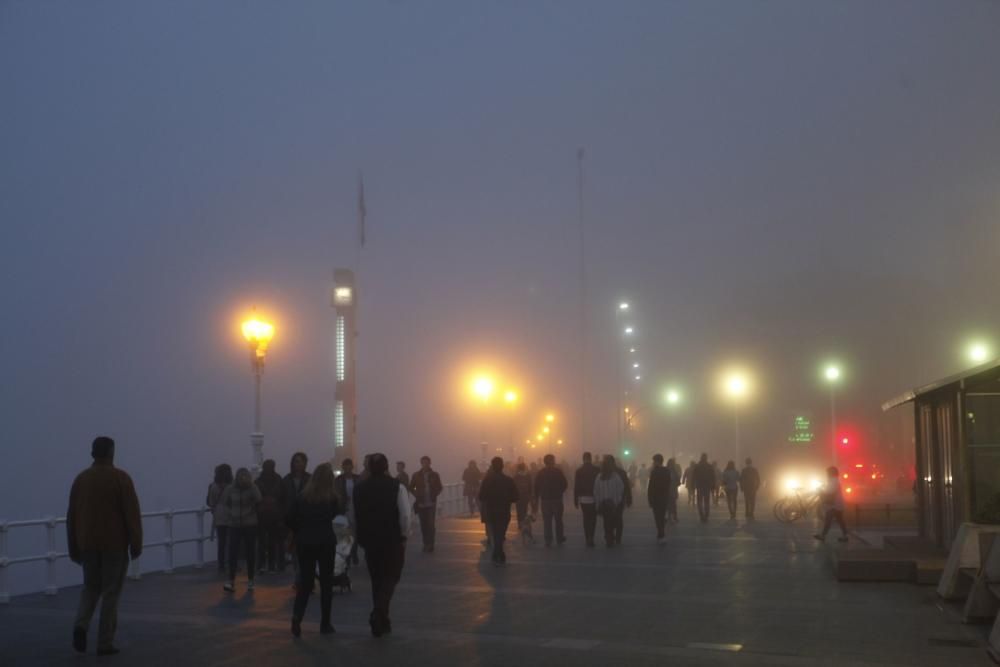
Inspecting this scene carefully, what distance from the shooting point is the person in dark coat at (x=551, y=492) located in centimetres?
2242

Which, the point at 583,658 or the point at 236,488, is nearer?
the point at 583,658

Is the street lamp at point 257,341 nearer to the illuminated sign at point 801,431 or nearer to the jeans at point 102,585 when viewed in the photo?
the jeans at point 102,585

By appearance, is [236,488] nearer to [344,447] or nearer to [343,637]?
[343,637]

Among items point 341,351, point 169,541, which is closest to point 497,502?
point 169,541

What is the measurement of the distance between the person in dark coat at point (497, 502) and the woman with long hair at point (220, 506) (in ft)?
14.2

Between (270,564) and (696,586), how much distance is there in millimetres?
7040

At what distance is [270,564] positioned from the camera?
60.0 feet

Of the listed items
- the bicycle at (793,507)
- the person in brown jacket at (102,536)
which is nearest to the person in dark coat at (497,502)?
the person in brown jacket at (102,536)

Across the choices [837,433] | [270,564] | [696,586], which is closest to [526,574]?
[696,586]

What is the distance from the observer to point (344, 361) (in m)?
79.2

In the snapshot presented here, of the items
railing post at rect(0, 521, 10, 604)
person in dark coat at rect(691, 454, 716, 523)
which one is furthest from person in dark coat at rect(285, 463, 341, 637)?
person in dark coat at rect(691, 454, 716, 523)

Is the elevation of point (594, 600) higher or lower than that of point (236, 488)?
lower

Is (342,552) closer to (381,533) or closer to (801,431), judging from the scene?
(381,533)

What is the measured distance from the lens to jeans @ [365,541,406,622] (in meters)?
11.1
